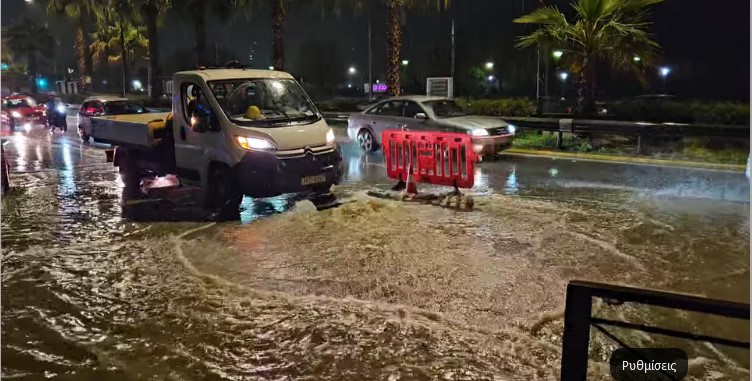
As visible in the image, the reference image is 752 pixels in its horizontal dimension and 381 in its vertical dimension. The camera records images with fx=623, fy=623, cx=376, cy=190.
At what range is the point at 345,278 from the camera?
20.4ft

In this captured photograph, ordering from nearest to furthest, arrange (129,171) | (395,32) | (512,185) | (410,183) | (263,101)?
1. (263,101)
2. (410,183)
3. (129,171)
4. (512,185)
5. (395,32)

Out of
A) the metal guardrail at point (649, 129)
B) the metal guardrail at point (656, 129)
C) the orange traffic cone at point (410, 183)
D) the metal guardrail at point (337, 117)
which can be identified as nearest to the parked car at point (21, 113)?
the metal guardrail at point (337, 117)

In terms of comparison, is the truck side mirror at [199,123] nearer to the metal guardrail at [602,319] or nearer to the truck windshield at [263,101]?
the truck windshield at [263,101]

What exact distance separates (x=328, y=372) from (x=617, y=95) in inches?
1691

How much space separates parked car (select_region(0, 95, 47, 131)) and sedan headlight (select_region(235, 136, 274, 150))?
19825mm

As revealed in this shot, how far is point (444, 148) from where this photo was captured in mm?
9852

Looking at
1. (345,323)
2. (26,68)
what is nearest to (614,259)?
(345,323)

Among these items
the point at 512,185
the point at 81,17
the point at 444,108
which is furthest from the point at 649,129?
the point at 81,17

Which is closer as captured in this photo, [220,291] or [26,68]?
[220,291]

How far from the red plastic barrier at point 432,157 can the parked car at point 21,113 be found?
19905 millimetres

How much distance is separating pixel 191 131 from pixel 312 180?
197 cm

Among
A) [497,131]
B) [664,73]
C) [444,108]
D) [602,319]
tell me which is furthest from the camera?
[664,73]

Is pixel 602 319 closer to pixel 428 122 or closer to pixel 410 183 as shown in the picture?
pixel 410 183

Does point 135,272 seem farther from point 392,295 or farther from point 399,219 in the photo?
point 399,219
